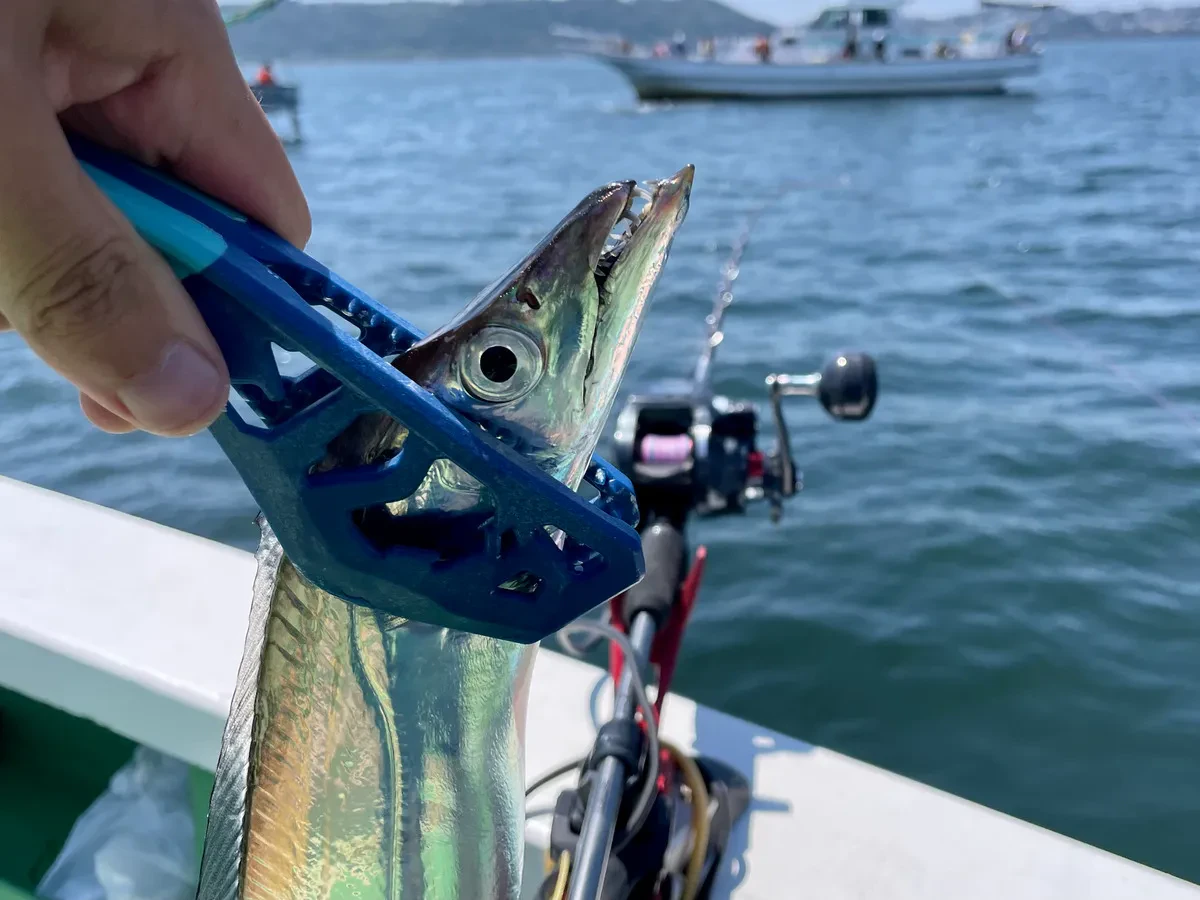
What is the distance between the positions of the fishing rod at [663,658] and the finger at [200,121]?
75 cm

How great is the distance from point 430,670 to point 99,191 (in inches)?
19.2

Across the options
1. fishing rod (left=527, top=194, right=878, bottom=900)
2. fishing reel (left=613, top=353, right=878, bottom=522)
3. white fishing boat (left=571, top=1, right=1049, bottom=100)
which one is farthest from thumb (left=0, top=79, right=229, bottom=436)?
white fishing boat (left=571, top=1, right=1049, bottom=100)

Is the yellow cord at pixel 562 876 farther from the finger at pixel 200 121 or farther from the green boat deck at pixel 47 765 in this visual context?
the green boat deck at pixel 47 765

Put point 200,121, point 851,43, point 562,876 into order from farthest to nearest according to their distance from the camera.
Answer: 1. point 851,43
2. point 562,876
3. point 200,121

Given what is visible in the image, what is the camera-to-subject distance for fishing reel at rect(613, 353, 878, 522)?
238cm

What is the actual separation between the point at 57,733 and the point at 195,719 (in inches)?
28.6

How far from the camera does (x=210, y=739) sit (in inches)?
77.4

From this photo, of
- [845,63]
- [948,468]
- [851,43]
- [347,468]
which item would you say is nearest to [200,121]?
[347,468]

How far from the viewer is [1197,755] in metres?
3.35

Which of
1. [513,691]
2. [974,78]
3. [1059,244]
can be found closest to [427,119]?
[974,78]

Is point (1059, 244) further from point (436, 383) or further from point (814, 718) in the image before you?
point (436, 383)

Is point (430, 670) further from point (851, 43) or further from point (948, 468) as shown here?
point (851, 43)

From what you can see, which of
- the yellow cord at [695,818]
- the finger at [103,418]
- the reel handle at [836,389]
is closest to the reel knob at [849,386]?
the reel handle at [836,389]

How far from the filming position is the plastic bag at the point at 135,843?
208 centimetres
